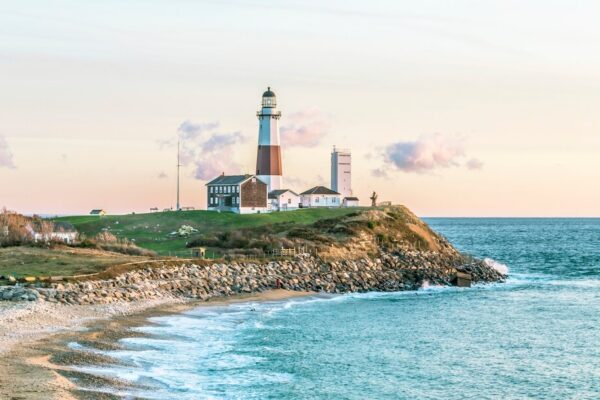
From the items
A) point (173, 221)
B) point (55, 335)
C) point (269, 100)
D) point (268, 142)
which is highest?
point (269, 100)

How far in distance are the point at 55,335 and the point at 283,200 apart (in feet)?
250

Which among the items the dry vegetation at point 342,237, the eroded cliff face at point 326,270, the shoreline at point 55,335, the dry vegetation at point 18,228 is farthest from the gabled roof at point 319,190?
the shoreline at point 55,335

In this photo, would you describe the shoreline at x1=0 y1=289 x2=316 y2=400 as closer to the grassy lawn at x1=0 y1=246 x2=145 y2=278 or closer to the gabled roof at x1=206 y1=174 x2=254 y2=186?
the grassy lawn at x1=0 y1=246 x2=145 y2=278

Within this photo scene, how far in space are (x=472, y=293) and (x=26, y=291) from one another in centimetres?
3896

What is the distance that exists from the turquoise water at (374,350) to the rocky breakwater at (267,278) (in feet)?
13.2

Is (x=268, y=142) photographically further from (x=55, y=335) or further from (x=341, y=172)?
(x=55, y=335)

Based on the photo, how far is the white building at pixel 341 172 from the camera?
12412cm

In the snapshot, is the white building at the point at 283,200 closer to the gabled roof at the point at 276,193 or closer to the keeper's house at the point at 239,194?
the gabled roof at the point at 276,193

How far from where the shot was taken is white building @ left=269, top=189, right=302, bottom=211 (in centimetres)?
11012

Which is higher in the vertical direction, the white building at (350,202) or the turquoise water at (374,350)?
the white building at (350,202)

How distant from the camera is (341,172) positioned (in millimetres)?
125000

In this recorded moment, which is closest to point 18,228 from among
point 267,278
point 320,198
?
point 267,278

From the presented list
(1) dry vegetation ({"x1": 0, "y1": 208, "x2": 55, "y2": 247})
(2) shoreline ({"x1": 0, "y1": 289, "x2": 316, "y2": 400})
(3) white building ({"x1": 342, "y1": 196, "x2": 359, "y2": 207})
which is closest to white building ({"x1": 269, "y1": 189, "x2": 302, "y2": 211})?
(3) white building ({"x1": 342, "y1": 196, "x2": 359, "y2": 207})

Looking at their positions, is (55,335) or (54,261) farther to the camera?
(54,261)
